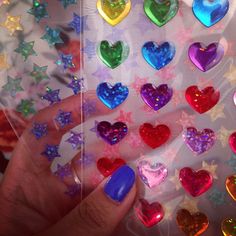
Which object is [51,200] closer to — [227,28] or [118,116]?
[118,116]

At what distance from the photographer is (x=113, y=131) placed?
0.57 metres

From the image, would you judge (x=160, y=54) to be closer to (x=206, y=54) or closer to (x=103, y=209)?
(x=206, y=54)

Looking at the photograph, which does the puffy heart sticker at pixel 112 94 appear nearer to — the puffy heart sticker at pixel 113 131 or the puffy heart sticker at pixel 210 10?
the puffy heart sticker at pixel 113 131

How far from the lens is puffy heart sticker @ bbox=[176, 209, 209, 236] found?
0.57 meters

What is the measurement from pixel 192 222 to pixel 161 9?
0.30 meters

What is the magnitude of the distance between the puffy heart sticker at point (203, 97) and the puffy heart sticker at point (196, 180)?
0.09 m

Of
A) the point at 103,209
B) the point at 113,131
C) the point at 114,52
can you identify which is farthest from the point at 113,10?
the point at 103,209

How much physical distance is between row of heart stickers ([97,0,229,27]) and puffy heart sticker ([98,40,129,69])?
0.10 ft

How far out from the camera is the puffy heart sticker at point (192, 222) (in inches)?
22.4

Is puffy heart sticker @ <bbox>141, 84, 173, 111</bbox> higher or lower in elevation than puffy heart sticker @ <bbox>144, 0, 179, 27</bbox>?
lower

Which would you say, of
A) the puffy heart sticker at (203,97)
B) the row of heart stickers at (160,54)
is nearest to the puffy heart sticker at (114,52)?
the row of heart stickers at (160,54)

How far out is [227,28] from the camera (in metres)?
0.52

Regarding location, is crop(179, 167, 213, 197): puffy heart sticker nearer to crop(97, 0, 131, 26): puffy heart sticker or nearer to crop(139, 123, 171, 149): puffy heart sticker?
crop(139, 123, 171, 149): puffy heart sticker

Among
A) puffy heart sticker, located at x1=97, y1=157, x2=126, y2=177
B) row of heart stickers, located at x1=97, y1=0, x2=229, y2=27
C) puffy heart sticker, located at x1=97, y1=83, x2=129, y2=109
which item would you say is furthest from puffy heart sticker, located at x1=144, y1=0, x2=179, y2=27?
puffy heart sticker, located at x1=97, y1=157, x2=126, y2=177
